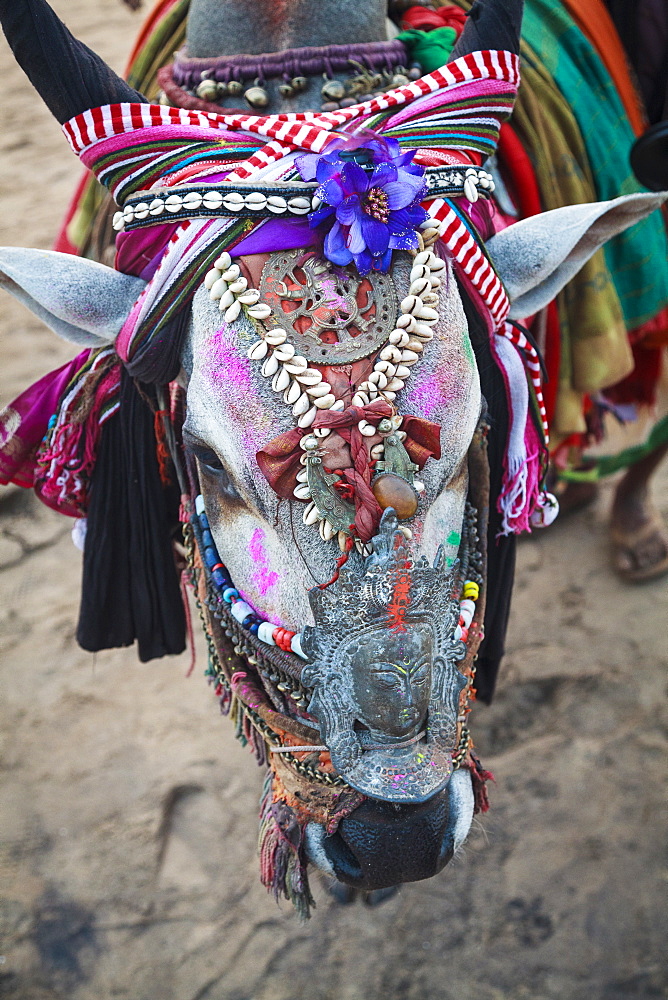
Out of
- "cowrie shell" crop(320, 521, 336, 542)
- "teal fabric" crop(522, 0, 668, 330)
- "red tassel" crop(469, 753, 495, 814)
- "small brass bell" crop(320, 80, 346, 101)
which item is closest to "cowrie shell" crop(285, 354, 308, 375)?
"cowrie shell" crop(320, 521, 336, 542)

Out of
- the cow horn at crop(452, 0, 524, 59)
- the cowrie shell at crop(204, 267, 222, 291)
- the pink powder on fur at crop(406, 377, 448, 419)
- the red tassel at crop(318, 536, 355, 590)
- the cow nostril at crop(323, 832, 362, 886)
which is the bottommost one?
the cow nostril at crop(323, 832, 362, 886)

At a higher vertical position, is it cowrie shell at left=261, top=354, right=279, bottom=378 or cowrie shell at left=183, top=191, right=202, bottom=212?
cowrie shell at left=183, top=191, right=202, bottom=212

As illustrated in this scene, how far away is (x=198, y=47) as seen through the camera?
260 cm

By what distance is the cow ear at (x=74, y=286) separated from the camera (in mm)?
2127

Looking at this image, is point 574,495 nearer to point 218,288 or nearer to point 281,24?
point 281,24

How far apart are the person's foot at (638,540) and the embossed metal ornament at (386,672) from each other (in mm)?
3009

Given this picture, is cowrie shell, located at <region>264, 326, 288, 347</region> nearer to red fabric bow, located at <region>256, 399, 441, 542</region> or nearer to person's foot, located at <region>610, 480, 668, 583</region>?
red fabric bow, located at <region>256, 399, 441, 542</region>

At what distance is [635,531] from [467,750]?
2.74m

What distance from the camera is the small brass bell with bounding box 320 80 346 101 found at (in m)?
2.35

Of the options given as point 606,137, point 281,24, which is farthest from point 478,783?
point 606,137

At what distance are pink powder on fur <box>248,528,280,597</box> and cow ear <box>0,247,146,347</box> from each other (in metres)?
Answer: 0.64

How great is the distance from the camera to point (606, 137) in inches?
125

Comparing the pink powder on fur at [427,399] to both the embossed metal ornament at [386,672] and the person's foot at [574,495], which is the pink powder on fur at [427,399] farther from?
the person's foot at [574,495]

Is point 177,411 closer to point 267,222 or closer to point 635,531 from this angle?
point 267,222
